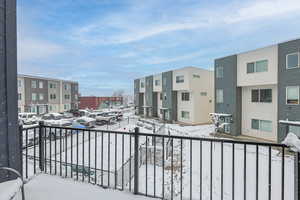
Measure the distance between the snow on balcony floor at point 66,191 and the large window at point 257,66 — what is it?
523 inches

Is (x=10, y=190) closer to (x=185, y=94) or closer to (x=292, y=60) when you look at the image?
(x=292, y=60)

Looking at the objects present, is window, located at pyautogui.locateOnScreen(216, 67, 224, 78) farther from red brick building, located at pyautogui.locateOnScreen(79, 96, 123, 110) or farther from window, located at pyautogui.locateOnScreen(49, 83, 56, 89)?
red brick building, located at pyautogui.locateOnScreen(79, 96, 123, 110)

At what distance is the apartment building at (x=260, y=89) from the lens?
10.7 metres

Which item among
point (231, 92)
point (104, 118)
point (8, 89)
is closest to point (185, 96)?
point (231, 92)

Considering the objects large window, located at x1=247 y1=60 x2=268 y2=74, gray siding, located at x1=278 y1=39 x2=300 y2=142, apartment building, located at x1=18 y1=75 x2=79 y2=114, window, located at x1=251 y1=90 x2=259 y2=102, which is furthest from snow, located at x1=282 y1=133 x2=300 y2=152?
apartment building, located at x1=18 y1=75 x2=79 y2=114

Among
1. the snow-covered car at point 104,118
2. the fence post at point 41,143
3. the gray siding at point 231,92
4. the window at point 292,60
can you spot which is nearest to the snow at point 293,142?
the fence post at point 41,143

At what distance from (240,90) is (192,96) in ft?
19.8

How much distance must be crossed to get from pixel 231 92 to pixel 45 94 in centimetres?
2502

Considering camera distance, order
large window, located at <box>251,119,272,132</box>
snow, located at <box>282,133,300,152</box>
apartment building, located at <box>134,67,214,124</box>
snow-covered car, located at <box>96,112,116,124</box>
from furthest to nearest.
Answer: snow-covered car, located at <box>96,112,116,124</box> → apartment building, located at <box>134,67,214,124</box> → large window, located at <box>251,119,272,132</box> → snow, located at <box>282,133,300,152</box>

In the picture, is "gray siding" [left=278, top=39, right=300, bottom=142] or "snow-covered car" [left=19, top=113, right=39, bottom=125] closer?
"gray siding" [left=278, top=39, right=300, bottom=142]

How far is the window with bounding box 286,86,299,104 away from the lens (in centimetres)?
1041

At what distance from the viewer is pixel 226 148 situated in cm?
1142

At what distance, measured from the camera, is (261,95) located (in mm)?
13203

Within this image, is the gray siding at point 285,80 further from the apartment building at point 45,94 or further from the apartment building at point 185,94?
the apartment building at point 45,94
